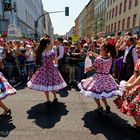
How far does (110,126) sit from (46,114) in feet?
5.52

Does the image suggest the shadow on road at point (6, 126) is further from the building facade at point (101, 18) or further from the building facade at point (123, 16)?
the building facade at point (101, 18)

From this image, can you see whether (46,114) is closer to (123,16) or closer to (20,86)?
(20,86)

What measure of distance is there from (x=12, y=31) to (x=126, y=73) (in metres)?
7.79

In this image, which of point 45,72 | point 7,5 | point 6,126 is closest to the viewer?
point 6,126

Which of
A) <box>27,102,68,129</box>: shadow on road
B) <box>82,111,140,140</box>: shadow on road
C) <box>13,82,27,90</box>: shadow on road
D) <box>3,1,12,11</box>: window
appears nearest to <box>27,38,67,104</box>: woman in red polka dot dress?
<box>27,102,68,129</box>: shadow on road

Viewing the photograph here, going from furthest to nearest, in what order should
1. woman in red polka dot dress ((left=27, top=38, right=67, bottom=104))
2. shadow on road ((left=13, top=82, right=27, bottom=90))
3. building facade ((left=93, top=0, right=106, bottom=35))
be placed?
building facade ((left=93, top=0, right=106, bottom=35)), shadow on road ((left=13, top=82, right=27, bottom=90)), woman in red polka dot dress ((left=27, top=38, right=67, bottom=104))

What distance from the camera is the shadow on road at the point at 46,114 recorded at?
4406mm

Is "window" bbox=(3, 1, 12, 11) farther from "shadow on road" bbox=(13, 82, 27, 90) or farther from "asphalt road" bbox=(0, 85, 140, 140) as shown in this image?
"asphalt road" bbox=(0, 85, 140, 140)

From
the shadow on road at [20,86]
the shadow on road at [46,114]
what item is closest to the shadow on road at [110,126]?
the shadow on road at [46,114]

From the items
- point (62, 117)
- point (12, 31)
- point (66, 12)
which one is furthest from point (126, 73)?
point (66, 12)

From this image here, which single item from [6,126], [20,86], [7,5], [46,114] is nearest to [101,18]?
[7,5]

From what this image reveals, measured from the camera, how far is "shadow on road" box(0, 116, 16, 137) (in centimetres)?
394

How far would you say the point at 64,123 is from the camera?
14.4ft

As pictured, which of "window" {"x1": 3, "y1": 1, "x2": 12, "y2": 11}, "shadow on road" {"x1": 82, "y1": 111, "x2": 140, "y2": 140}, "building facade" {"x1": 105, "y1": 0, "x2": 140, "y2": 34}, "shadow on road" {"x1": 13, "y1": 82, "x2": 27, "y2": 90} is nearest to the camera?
"shadow on road" {"x1": 82, "y1": 111, "x2": 140, "y2": 140}
